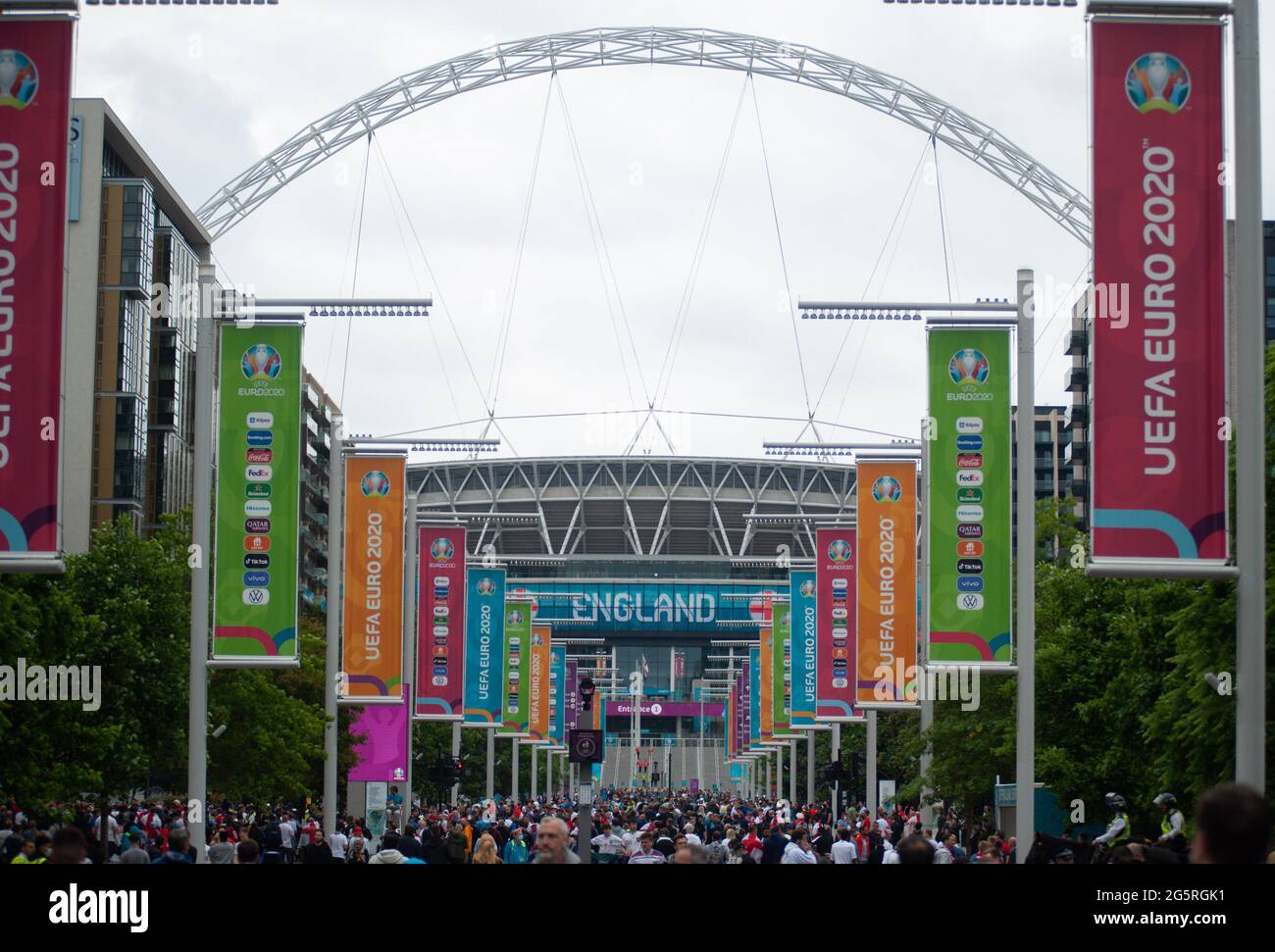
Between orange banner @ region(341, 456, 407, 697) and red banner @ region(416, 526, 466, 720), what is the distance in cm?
909

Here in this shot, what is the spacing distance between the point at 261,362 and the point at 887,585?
17351 millimetres

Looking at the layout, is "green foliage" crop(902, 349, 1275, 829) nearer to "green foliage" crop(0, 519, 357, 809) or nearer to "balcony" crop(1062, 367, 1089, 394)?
"green foliage" crop(0, 519, 357, 809)

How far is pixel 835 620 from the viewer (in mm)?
51156

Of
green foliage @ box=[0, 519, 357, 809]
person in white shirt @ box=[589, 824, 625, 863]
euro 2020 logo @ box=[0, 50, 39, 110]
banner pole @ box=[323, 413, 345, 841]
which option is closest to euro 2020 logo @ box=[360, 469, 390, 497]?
banner pole @ box=[323, 413, 345, 841]

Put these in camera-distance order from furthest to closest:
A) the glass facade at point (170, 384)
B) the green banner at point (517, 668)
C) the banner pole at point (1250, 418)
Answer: the glass facade at point (170, 384) < the green banner at point (517, 668) < the banner pole at point (1250, 418)

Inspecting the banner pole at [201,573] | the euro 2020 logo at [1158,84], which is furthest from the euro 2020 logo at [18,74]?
the banner pole at [201,573]

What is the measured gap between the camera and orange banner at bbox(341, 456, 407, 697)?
43250 millimetres

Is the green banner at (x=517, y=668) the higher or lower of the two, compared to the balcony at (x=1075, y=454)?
lower

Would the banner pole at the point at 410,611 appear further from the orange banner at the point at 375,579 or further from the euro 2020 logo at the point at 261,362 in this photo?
the euro 2020 logo at the point at 261,362

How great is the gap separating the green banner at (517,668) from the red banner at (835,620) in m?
23.8

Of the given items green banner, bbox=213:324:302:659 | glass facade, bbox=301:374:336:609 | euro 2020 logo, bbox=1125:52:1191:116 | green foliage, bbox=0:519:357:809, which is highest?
glass facade, bbox=301:374:336:609

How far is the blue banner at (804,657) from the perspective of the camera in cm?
5838

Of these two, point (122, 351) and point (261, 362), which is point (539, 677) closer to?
point (122, 351)
